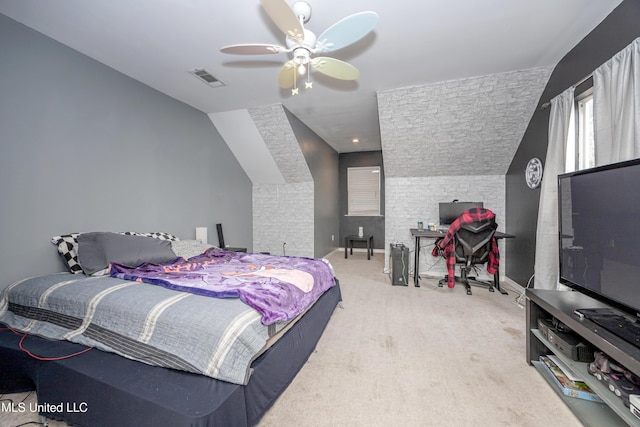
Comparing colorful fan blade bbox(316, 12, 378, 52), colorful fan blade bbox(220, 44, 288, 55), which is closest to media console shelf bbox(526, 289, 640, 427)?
colorful fan blade bbox(316, 12, 378, 52)

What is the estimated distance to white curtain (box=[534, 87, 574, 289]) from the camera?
2418 mm

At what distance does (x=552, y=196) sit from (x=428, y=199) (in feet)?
6.31

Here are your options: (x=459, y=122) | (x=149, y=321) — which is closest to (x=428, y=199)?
(x=459, y=122)

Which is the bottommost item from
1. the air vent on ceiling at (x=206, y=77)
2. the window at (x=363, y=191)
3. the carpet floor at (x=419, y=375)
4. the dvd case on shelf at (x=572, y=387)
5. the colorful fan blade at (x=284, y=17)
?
A: the carpet floor at (x=419, y=375)

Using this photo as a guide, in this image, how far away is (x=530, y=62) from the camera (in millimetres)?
2611

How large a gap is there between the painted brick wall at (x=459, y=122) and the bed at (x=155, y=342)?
2678 mm

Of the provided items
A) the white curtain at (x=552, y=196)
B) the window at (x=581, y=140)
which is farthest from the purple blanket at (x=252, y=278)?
the window at (x=581, y=140)

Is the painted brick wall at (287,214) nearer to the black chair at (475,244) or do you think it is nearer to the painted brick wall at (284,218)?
the painted brick wall at (284,218)

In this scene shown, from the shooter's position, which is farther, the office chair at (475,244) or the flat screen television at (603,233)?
the office chair at (475,244)

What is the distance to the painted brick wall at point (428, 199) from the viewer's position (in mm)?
4059

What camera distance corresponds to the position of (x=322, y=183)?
5.40 m

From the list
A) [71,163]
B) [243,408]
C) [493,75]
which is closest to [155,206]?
[71,163]

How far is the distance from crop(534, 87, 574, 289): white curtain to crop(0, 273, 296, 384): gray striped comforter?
8.74ft

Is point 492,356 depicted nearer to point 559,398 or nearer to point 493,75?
point 559,398
